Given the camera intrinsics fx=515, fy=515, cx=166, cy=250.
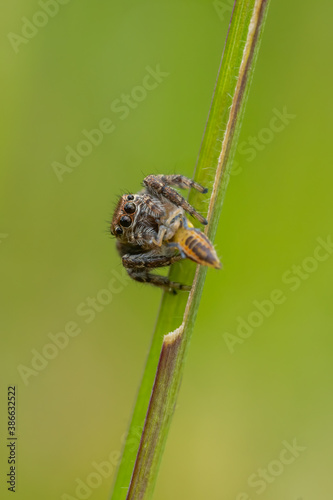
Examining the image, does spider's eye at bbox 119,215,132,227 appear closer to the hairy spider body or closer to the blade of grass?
the hairy spider body

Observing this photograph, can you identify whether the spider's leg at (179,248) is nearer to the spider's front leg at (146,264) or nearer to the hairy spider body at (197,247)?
the hairy spider body at (197,247)

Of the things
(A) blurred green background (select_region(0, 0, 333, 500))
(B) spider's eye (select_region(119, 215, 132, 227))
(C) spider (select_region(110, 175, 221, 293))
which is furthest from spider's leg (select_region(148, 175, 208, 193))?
(A) blurred green background (select_region(0, 0, 333, 500))

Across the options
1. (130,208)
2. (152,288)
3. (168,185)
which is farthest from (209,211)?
(152,288)

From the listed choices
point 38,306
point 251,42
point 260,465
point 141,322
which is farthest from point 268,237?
point 251,42

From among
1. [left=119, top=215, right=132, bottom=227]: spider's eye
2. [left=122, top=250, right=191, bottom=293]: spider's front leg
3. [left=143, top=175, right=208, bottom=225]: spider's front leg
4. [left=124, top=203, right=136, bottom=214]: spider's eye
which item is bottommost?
[left=122, top=250, right=191, bottom=293]: spider's front leg

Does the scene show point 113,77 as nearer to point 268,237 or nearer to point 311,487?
point 268,237

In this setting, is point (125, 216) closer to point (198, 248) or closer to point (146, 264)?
point (146, 264)
